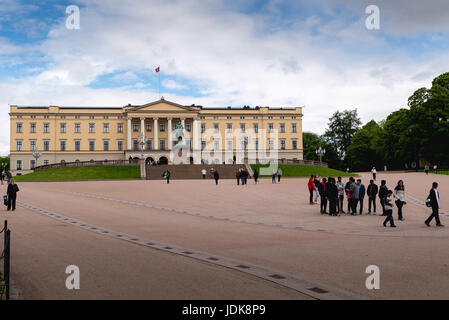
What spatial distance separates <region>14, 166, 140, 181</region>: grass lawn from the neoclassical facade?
2207 cm

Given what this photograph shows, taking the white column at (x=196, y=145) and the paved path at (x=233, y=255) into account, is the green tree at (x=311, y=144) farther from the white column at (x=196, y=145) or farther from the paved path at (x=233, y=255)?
the paved path at (x=233, y=255)

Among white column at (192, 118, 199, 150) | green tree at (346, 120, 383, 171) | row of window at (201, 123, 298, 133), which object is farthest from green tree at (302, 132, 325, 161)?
white column at (192, 118, 199, 150)

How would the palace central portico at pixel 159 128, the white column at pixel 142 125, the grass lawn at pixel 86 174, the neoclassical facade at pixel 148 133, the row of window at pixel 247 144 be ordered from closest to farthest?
the grass lawn at pixel 86 174 → the white column at pixel 142 125 → the palace central portico at pixel 159 128 → the neoclassical facade at pixel 148 133 → the row of window at pixel 247 144

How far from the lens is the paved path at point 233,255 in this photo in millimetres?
7137

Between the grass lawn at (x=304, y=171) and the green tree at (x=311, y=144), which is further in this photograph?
the green tree at (x=311, y=144)

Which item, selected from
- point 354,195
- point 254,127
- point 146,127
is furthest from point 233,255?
point 254,127

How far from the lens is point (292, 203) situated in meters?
25.6

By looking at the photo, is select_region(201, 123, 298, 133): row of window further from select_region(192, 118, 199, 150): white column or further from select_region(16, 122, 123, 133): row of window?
select_region(16, 122, 123, 133): row of window

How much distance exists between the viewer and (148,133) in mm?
99938

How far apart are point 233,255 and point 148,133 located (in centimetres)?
9203

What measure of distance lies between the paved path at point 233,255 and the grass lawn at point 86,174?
44.9 meters

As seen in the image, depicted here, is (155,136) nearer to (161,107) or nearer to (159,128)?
(159,128)

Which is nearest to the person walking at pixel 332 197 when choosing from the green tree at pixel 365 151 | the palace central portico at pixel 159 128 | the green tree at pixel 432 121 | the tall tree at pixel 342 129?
the green tree at pixel 432 121
